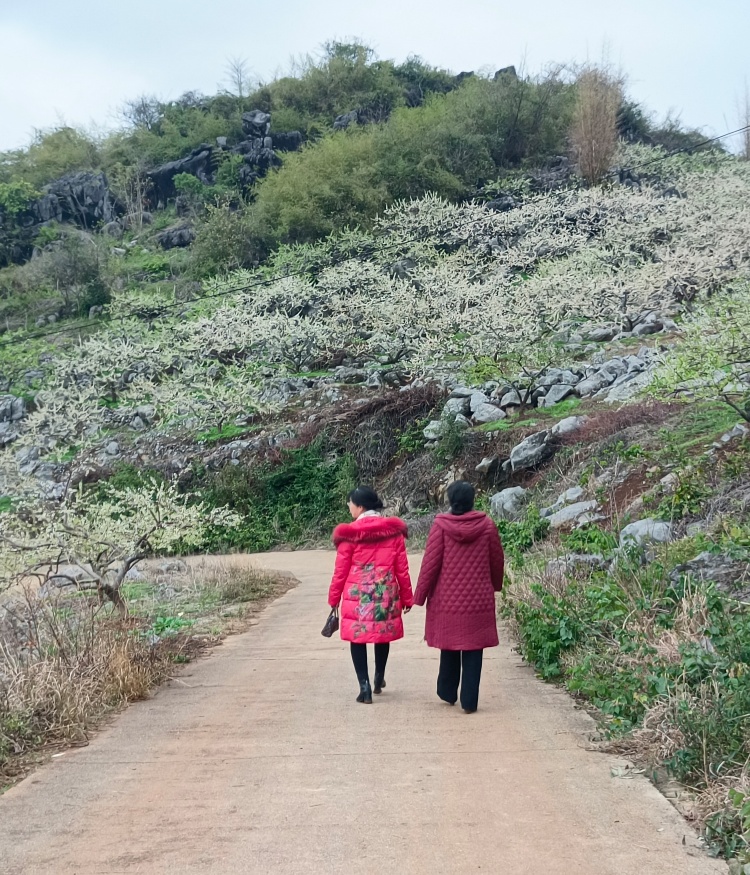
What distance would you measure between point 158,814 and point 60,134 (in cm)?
7385

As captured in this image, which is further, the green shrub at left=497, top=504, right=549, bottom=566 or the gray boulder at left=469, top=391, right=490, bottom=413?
the gray boulder at left=469, top=391, right=490, bottom=413

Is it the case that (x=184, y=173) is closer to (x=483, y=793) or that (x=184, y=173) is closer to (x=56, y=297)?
(x=56, y=297)

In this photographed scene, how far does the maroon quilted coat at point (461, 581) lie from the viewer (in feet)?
20.1

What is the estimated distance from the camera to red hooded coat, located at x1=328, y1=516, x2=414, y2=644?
21.0 ft

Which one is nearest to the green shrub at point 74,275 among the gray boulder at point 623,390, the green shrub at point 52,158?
the green shrub at point 52,158

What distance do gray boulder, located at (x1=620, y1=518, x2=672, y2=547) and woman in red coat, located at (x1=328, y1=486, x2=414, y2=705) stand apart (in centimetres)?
220

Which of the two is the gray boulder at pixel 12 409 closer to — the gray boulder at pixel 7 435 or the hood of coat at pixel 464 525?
the gray boulder at pixel 7 435

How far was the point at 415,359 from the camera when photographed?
27.1 m

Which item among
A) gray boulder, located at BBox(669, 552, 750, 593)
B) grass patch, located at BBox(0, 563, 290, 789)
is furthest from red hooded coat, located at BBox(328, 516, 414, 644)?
gray boulder, located at BBox(669, 552, 750, 593)

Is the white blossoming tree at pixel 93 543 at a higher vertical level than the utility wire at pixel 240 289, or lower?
lower

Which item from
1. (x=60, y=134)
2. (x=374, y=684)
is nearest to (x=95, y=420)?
(x=374, y=684)

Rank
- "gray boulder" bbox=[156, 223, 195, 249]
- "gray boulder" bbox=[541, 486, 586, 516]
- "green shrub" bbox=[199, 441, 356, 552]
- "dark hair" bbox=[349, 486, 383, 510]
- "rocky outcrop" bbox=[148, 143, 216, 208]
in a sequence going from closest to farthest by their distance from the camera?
"dark hair" bbox=[349, 486, 383, 510]
"gray boulder" bbox=[541, 486, 586, 516]
"green shrub" bbox=[199, 441, 356, 552]
"gray boulder" bbox=[156, 223, 195, 249]
"rocky outcrop" bbox=[148, 143, 216, 208]

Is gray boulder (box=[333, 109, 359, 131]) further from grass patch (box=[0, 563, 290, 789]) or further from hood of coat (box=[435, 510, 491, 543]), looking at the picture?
hood of coat (box=[435, 510, 491, 543])

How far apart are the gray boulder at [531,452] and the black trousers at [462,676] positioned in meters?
13.0
